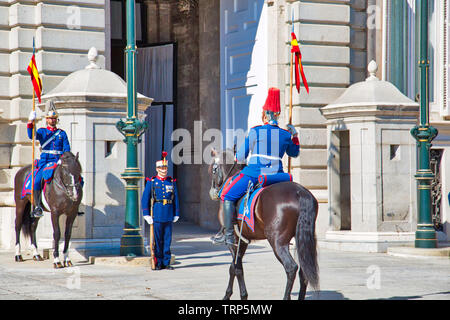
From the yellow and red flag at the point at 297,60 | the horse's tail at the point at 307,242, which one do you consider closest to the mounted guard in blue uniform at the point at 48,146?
the yellow and red flag at the point at 297,60

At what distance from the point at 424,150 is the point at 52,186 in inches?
280

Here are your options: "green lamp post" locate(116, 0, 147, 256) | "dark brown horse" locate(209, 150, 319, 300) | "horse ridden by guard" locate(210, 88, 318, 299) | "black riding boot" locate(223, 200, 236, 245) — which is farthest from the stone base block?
"dark brown horse" locate(209, 150, 319, 300)

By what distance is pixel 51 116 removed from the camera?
42.7ft

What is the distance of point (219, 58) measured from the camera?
20.5 metres

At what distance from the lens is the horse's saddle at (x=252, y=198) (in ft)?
28.5

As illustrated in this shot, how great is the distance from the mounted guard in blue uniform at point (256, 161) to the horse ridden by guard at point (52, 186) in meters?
3.94

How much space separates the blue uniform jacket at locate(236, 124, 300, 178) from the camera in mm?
8953

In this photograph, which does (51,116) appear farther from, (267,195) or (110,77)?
(267,195)

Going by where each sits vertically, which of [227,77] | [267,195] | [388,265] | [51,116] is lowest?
[388,265]

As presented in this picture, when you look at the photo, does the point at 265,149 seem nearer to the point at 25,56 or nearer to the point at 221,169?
the point at 221,169

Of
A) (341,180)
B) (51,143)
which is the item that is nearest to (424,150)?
(341,180)

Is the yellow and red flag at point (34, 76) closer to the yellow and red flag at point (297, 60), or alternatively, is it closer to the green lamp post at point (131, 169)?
the green lamp post at point (131, 169)
